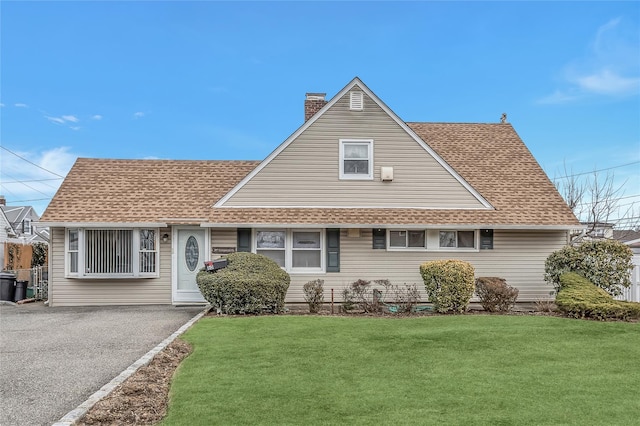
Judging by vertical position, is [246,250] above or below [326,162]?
below

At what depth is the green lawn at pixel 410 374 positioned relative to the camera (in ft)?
15.5

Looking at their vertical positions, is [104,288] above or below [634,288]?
below

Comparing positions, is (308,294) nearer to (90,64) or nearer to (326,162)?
(326,162)

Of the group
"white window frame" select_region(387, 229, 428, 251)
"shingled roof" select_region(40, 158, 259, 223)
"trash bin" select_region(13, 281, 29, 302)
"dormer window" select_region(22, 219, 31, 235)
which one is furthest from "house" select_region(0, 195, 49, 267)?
"white window frame" select_region(387, 229, 428, 251)

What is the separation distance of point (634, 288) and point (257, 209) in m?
11.1

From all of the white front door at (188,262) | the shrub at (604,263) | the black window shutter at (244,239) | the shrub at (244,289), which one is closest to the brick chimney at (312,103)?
the black window shutter at (244,239)

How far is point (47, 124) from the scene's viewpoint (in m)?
26.9

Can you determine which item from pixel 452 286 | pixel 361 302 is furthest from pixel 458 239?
pixel 361 302

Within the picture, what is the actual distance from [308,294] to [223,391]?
679 centimetres

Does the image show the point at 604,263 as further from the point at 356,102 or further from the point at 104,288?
the point at 104,288

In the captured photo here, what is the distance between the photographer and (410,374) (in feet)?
20.1

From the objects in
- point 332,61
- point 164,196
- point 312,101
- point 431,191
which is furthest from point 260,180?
point 332,61

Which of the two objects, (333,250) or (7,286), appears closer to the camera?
(333,250)

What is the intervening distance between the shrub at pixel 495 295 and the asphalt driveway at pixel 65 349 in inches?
301
